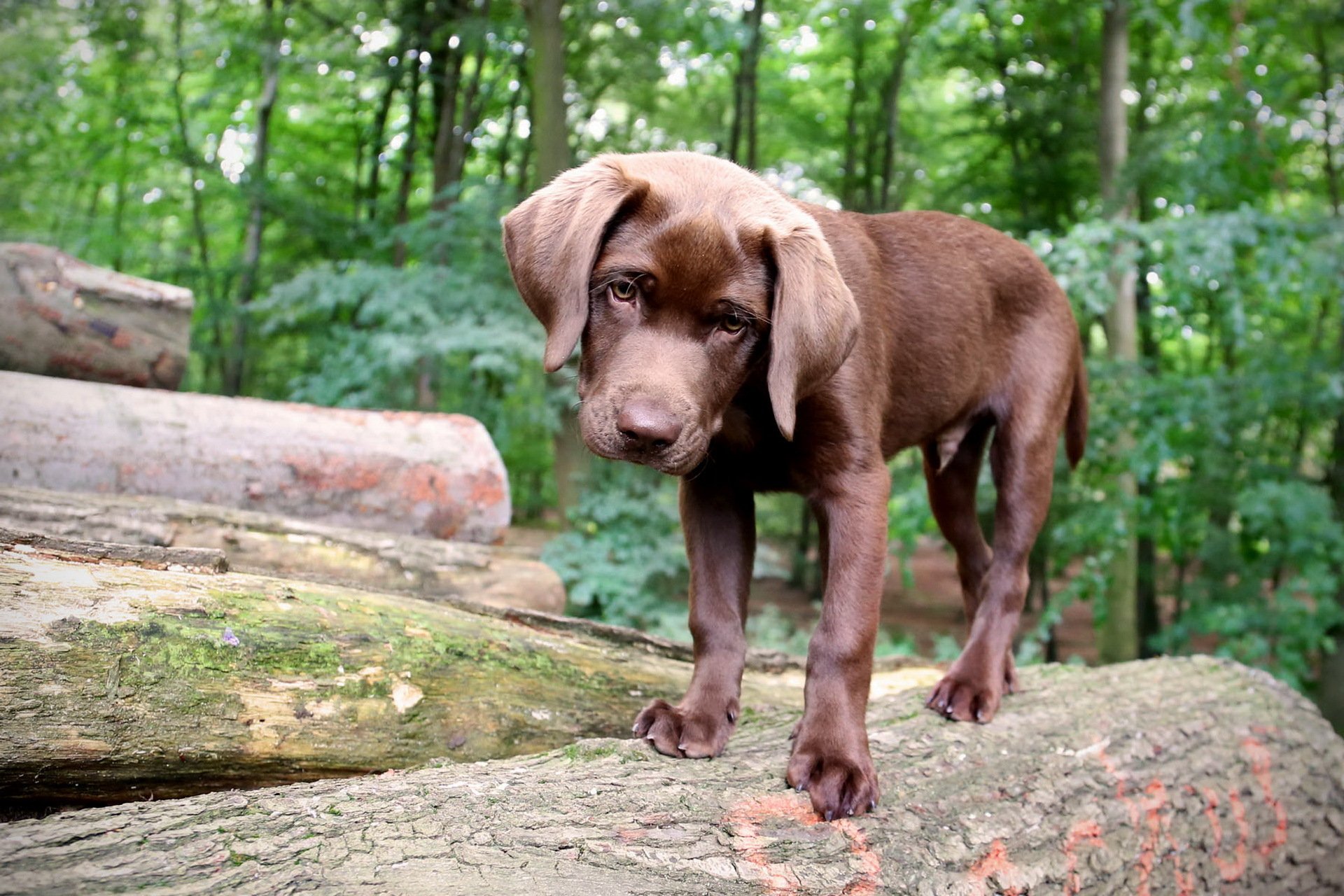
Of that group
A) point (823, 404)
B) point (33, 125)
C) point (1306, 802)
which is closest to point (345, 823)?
point (823, 404)

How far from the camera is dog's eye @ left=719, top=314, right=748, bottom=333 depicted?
105 inches

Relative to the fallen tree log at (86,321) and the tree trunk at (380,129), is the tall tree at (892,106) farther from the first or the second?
the fallen tree log at (86,321)

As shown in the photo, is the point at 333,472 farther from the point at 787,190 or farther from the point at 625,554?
the point at 625,554

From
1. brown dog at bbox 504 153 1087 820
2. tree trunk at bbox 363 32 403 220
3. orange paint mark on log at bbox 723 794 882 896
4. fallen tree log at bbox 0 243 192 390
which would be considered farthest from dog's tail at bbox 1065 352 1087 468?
tree trunk at bbox 363 32 403 220

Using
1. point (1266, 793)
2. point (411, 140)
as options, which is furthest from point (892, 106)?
point (1266, 793)

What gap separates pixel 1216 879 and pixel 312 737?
3029 mm

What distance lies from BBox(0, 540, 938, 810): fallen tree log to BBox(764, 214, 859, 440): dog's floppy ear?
4.40ft

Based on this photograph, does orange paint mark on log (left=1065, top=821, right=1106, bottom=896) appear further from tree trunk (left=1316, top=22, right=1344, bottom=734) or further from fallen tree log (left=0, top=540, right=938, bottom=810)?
tree trunk (left=1316, top=22, right=1344, bottom=734)

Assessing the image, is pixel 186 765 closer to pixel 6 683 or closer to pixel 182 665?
pixel 182 665

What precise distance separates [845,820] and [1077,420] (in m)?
2.61

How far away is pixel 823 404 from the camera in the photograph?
2.98m

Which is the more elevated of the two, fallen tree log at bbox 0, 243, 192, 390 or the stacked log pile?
fallen tree log at bbox 0, 243, 192, 390

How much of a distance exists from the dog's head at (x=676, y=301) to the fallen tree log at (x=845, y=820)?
0.88 m

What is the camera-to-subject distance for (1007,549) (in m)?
3.88
